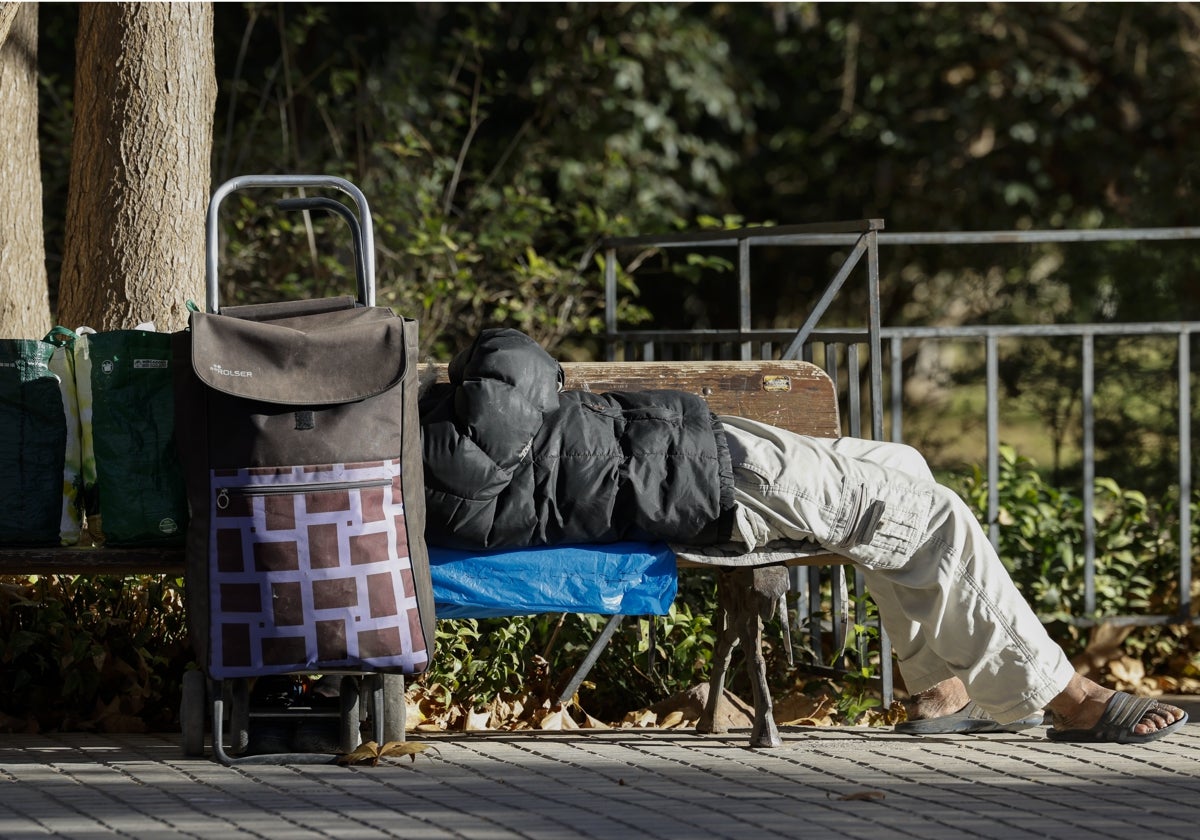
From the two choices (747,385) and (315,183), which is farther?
(747,385)

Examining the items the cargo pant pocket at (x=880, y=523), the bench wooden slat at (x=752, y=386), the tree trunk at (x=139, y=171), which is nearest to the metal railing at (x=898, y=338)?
the bench wooden slat at (x=752, y=386)

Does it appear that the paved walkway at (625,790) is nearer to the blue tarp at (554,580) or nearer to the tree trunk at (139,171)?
the blue tarp at (554,580)

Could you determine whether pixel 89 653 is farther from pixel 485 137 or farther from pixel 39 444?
pixel 485 137

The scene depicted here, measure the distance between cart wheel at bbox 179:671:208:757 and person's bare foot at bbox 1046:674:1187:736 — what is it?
224 cm

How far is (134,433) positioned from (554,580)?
3.66 feet

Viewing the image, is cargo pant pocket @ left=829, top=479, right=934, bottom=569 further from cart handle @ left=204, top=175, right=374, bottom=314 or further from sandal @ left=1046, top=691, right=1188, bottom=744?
cart handle @ left=204, top=175, right=374, bottom=314

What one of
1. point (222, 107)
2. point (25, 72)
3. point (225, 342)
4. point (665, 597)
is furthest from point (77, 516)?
point (222, 107)

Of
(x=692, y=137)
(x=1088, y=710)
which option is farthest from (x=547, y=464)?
(x=692, y=137)

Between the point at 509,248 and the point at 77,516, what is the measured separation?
400 centimetres

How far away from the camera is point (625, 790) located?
12.1ft

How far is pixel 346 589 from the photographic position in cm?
368

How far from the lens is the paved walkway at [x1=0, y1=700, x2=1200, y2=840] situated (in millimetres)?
3289

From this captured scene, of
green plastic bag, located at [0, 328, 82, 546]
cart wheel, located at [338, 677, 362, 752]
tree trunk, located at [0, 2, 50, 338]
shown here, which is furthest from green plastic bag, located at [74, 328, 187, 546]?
tree trunk, located at [0, 2, 50, 338]

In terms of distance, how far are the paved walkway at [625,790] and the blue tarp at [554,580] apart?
1.38 feet
